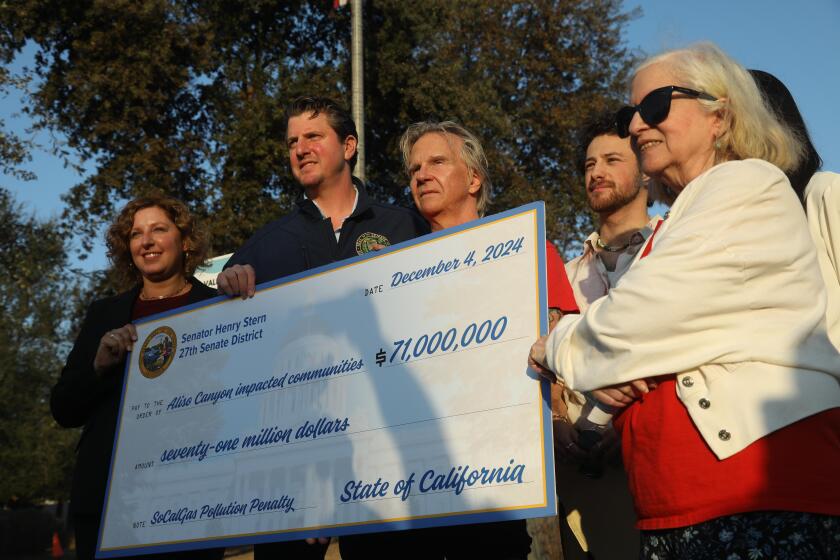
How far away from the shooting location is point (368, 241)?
4281mm

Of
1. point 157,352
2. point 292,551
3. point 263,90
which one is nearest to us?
point 292,551

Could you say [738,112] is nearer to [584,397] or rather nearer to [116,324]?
[584,397]

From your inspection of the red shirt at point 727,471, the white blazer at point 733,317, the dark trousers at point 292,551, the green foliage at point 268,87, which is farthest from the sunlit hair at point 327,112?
the green foliage at point 268,87

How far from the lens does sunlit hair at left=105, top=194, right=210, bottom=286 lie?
185 inches

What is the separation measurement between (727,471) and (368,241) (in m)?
2.38

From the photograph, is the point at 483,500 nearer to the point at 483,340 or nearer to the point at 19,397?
the point at 483,340

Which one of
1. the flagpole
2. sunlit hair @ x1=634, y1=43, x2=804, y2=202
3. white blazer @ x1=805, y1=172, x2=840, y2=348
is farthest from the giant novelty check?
the flagpole

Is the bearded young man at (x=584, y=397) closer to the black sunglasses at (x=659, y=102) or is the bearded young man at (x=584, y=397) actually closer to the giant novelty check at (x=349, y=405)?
the giant novelty check at (x=349, y=405)

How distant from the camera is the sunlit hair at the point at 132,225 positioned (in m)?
4.71

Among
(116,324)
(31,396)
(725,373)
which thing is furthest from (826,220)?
(31,396)

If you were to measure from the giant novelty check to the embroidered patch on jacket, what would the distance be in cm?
52

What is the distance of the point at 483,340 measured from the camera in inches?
121

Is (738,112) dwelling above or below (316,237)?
below

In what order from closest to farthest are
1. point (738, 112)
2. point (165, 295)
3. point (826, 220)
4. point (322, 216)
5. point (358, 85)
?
point (738, 112), point (826, 220), point (322, 216), point (165, 295), point (358, 85)
